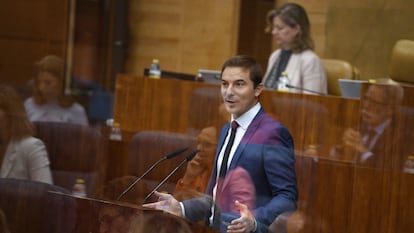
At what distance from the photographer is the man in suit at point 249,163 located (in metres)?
2.91

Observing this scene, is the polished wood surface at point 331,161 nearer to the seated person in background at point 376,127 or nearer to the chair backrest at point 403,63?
the seated person in background at point 376,127

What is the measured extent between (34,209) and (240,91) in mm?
734

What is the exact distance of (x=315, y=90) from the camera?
4301 millimetres

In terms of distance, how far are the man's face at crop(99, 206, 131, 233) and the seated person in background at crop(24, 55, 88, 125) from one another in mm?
1630

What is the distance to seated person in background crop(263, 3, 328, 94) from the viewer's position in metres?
4.40

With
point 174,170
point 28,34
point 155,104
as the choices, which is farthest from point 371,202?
point 28,34

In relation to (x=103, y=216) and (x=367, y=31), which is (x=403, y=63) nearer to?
(x=367, y=31)

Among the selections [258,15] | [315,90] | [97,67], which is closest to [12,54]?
[97,67]

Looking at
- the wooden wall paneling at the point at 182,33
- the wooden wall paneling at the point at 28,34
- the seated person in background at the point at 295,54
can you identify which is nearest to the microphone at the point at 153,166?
the seated person in background at the point at 295,54

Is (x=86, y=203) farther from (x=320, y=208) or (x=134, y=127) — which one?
(x=134, y=127)

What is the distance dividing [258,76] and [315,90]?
3.23 feet

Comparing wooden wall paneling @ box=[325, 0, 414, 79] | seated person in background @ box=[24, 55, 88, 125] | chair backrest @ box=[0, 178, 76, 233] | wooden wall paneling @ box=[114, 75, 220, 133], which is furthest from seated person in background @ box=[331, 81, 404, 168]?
seated person in background @ box=[24, 55, 88, 125]

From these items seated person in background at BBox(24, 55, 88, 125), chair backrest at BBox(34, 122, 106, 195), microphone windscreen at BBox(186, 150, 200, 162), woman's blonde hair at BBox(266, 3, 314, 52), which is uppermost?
woman's blonde hair at BBox(266, 3, 314, 52)

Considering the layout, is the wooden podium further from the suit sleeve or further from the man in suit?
the suit sleeve
